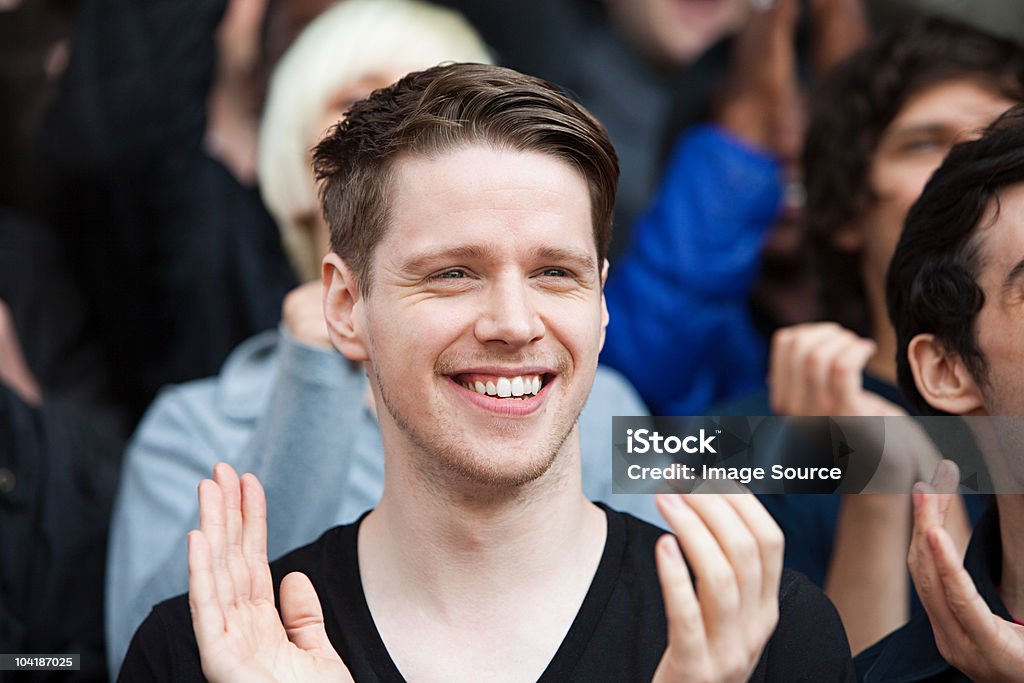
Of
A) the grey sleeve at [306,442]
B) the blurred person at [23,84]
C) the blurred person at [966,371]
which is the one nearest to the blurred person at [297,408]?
the grey sleeve at [306,442]

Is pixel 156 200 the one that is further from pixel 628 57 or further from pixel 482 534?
pixel 482 534

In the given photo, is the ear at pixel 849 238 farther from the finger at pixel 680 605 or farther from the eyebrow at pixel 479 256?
the finger at pixel 680 605

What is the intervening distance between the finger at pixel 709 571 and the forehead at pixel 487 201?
1.58 feet

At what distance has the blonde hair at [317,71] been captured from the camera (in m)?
3.01

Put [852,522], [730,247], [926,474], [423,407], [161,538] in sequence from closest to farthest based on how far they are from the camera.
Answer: [423,407]
[926,474]
[852,522]
[161,538]
[730,247]

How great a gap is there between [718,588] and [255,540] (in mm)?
711

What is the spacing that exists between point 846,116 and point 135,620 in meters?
2.01

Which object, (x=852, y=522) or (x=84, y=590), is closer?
(x=852, y=522)

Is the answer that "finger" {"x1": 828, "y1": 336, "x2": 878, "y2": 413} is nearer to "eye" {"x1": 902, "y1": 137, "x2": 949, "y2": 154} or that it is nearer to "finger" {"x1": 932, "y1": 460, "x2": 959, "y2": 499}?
"finger" {"x1": 932, "y1": 460, "x2": 959, "y2": 499}

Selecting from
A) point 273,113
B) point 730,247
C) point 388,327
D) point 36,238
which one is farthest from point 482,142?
point 36,238

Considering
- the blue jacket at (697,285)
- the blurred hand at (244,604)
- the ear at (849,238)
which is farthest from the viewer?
the blue jacket at (697,285)

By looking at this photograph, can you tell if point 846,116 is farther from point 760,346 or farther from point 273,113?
point 273,113

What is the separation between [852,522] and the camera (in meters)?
2.40

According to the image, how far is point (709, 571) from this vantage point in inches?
57.5
